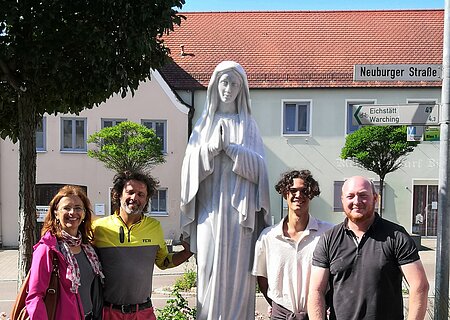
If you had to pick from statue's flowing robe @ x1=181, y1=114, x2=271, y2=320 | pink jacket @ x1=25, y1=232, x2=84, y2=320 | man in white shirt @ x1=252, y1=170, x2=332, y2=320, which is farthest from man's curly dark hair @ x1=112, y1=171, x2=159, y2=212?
man in white shirt @ x1=252, y1=170, x2=332, y2=320

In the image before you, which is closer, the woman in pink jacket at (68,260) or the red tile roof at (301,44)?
the woman in pink jacket at (68,260)

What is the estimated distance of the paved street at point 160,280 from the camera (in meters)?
7.68

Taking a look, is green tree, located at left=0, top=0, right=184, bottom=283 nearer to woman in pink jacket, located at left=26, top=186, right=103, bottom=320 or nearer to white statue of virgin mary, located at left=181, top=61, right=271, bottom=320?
white statue of virgin mary, located at left=181, top=61, right=271, bottom=320

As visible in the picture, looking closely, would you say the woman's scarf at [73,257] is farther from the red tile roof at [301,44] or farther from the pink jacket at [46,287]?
the red tile roof at [301,44]

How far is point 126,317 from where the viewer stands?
2963 millimetres

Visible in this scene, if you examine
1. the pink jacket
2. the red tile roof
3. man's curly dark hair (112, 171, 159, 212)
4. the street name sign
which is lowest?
the pink jacket

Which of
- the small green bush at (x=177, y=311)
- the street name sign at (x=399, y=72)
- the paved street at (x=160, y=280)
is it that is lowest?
the paved street at (x=160, y=280)

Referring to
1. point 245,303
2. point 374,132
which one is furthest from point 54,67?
point 374,132

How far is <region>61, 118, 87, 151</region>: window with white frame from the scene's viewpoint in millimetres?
15664

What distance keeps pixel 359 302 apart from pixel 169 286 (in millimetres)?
7548

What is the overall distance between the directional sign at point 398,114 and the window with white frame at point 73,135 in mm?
12476

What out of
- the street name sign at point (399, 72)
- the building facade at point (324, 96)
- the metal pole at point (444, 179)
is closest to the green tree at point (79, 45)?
the street name sign at point (399, 72)

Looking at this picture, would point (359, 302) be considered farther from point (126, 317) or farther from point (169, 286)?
point (169, 286)

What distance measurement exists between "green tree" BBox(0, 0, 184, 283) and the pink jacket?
4.61ft
